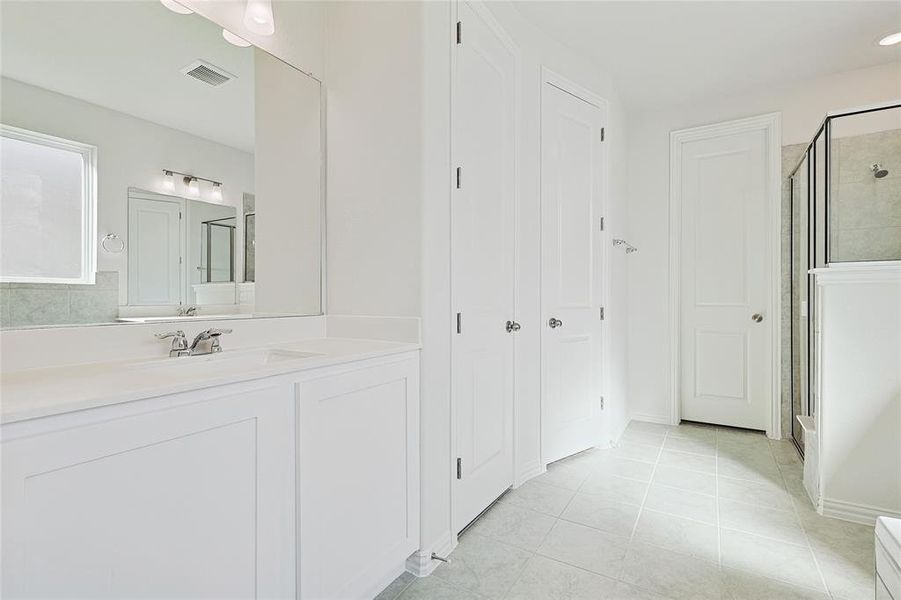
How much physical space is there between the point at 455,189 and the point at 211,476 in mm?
1343

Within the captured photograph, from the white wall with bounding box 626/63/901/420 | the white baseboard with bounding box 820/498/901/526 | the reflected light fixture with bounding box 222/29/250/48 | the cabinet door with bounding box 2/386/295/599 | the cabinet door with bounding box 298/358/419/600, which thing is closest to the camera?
the cabinet door with bounding box 2/386/295/599

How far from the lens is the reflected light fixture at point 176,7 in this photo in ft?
4.56

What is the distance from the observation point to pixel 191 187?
1537 millimetres

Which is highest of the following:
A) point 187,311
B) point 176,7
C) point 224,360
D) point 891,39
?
point 891,39

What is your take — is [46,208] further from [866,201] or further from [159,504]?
[866,201]

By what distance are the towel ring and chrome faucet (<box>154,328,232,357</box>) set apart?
28cm

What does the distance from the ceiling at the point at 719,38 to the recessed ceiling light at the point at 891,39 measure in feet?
0.11

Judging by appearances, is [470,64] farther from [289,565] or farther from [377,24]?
[289,565]

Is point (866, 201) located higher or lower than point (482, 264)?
higher

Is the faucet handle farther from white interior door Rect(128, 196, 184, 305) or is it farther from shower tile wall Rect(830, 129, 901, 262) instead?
shower tile wall Rect(830, 129, 901, 262)

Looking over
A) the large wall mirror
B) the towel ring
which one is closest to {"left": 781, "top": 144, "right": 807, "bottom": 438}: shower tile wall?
the large wall mirror

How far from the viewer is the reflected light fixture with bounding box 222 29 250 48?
156cm

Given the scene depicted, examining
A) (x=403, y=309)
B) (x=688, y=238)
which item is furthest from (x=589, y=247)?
(x=403, y=309)

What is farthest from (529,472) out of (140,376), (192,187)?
(192,187)
